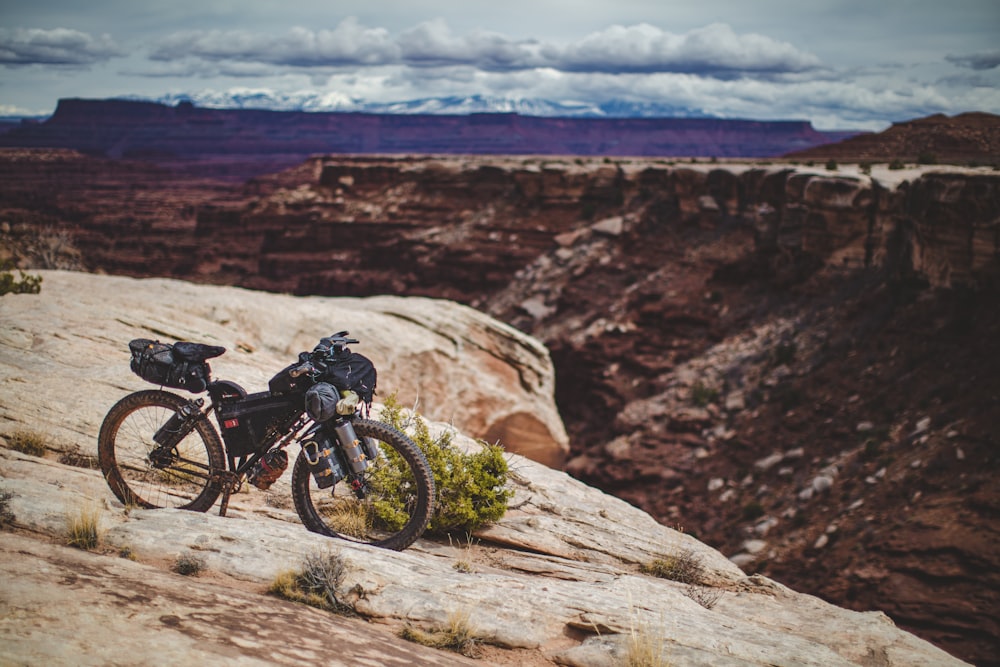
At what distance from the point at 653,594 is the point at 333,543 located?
258 cm

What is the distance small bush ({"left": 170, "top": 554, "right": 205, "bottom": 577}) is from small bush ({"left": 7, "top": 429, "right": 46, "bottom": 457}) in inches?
112

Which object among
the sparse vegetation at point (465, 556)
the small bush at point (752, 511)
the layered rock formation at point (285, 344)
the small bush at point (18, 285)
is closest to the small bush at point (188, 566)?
the sparse vegetation at point (465, 556)

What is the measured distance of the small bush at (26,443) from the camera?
266 inches

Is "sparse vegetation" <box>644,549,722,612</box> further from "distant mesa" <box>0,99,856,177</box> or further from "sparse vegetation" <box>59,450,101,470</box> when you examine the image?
"distant mesa" <box>0,99,856,177</box>

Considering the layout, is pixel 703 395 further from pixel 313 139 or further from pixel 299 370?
pixel 313 139

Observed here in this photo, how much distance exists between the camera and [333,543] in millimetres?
5391

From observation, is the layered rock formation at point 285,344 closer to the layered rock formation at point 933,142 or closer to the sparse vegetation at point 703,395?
the sparse vegetation at point 703,395

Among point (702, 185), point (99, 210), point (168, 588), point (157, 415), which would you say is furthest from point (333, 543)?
point (99, 210)

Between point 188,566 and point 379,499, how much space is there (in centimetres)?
177

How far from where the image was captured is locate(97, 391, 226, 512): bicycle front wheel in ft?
19.7

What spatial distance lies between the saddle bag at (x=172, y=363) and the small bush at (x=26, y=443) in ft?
5.78

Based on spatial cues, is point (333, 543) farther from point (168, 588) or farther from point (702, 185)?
point (702, 185)

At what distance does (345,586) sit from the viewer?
16.1ft

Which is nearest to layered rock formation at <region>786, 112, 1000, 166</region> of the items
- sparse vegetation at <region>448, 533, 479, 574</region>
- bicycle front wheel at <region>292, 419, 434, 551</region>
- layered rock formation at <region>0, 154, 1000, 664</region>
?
layered rock formation at <region>0, 154, 1000, 664</region>
